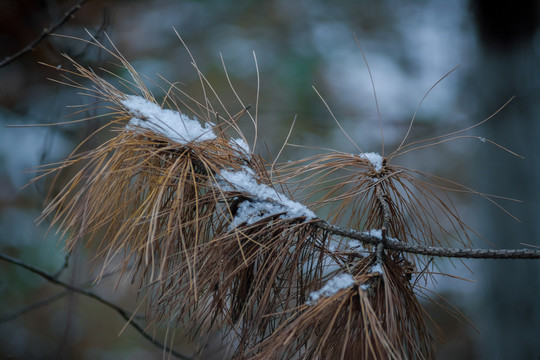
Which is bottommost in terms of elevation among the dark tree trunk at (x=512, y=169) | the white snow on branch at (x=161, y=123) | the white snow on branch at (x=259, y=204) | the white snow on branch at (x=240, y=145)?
the white snow on branch at (x=259, y=204)

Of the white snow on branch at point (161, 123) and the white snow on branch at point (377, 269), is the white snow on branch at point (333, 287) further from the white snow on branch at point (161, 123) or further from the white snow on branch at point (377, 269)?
the white snow on branch at point (161, 123)

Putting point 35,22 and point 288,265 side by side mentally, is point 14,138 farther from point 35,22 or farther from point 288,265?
point 288,265

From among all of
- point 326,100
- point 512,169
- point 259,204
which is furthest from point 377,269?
point 326,100

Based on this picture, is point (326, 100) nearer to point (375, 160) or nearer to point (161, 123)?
point (375, 160)

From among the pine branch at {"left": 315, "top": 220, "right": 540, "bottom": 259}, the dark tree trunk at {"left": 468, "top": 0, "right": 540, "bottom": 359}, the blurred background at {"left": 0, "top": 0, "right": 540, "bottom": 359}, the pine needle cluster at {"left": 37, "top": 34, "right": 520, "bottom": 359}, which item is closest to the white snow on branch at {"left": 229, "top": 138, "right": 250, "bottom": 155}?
the pine needle cluster at {"left": 37, "top": 34, "right": 520, "bottom": 359}

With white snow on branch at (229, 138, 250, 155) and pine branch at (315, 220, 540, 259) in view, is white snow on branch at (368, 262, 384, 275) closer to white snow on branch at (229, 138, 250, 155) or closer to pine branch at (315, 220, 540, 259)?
pine branch at (315, 220, 540, 259)

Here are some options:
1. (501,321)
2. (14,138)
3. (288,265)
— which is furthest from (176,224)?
(14,138)

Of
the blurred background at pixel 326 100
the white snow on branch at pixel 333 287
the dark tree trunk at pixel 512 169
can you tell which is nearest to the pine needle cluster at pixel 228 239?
the white snow on branch at pixel 333 287
